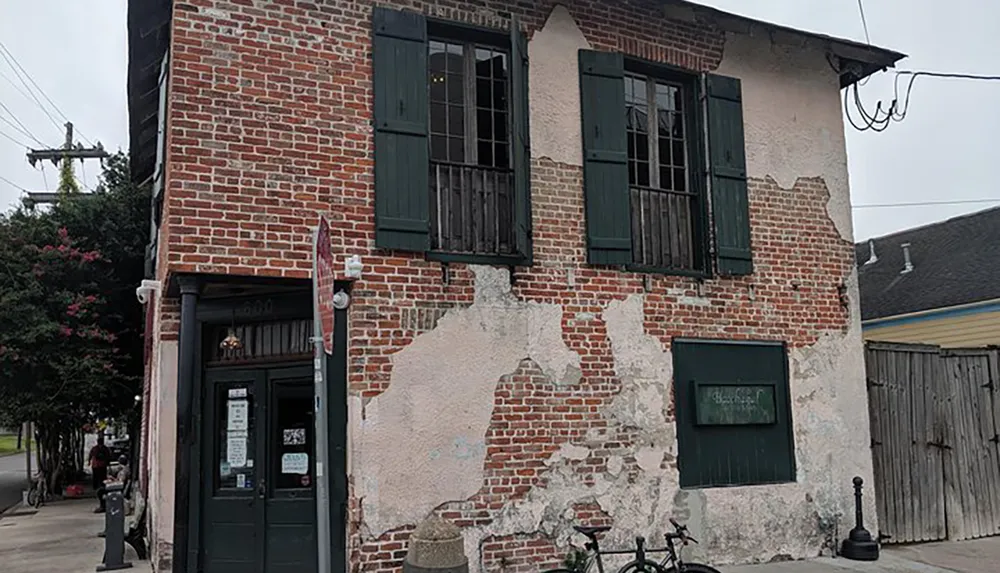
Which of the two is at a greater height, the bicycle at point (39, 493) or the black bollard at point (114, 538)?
the black bollard at point (114, 538)

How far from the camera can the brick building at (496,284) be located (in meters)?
7.47

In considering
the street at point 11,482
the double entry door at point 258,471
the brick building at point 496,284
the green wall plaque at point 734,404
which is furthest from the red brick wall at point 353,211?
the street at point 11,482

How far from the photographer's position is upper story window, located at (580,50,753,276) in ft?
29.1

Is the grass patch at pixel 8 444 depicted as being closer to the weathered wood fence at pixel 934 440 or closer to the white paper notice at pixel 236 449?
the white paper notice at pixel 236 449

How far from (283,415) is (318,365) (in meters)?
3.15

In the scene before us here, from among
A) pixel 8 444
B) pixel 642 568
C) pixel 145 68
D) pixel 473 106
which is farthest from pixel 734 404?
pixel 8 444

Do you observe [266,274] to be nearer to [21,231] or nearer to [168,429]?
[168,429]

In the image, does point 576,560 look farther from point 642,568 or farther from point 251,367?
point 251,367

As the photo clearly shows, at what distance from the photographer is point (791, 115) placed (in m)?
10.2

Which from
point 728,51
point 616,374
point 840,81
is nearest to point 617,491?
point 616,374

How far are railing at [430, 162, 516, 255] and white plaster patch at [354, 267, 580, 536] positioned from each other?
331mm

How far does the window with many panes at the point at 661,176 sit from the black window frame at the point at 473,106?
1451mm

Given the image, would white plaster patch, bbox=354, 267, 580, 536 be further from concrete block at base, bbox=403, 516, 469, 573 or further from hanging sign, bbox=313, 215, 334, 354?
hanging sign, bbox=313, 215, 334, 354

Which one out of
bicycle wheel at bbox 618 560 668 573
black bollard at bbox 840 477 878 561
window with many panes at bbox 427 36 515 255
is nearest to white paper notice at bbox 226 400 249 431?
window with many panes at bbox 427 36 515 255
